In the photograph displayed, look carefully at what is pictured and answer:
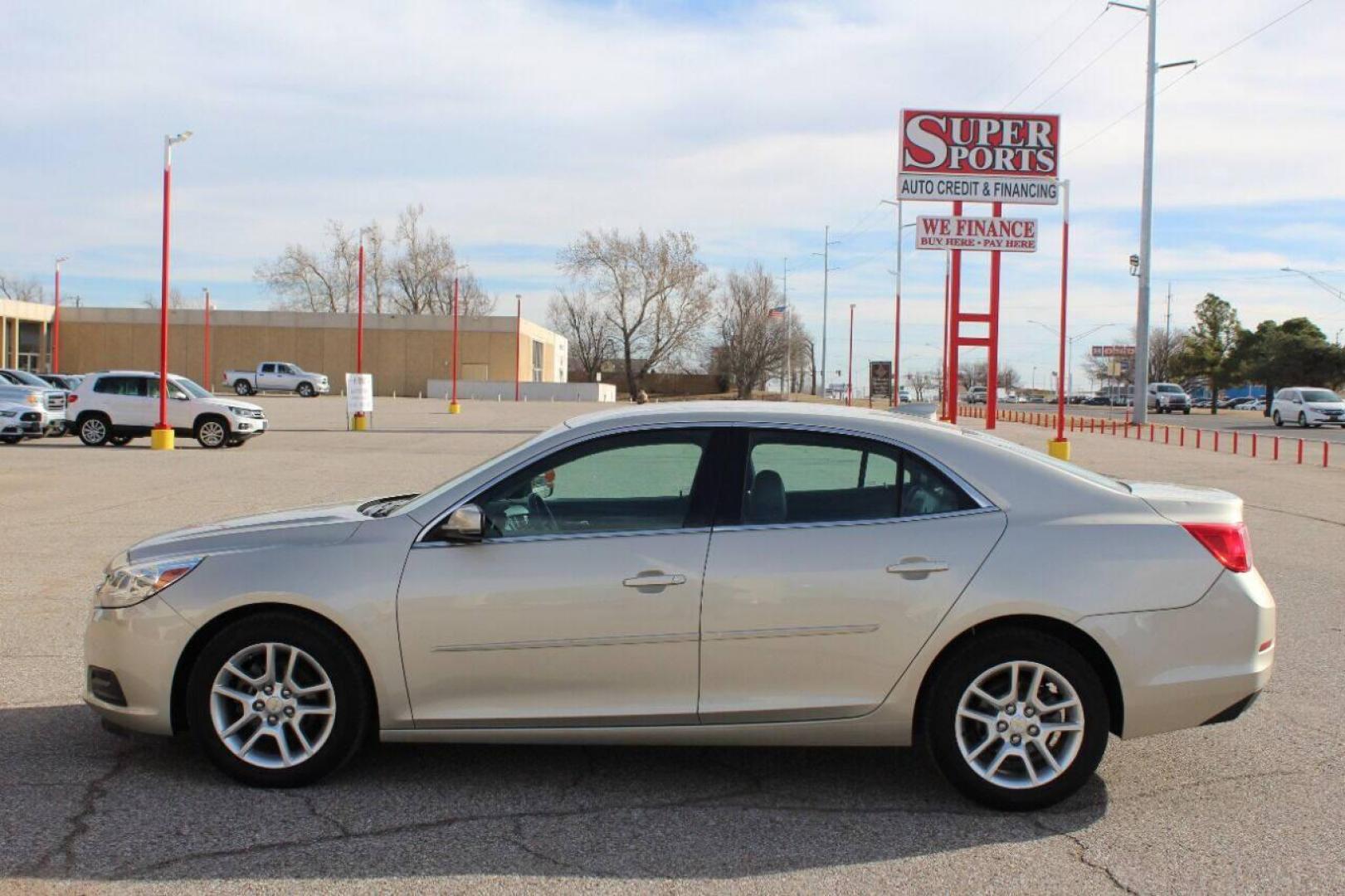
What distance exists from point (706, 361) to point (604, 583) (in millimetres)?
107350

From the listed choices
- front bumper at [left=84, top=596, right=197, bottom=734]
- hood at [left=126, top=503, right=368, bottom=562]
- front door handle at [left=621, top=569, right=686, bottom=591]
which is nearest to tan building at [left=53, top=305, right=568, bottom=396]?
hood at [left=126, top=503, right=368, bottom=562]

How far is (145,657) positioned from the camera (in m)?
4.91

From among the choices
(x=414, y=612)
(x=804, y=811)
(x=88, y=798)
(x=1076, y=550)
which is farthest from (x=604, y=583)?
(x=88, y=798)

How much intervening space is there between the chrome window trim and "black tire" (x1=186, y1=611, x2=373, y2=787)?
53cm

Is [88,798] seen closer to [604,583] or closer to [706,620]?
[604,583]

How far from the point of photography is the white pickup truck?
221ft

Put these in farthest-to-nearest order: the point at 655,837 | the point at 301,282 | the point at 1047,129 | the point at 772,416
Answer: the point at 301,282, the point at 1047,129, the point at 772,416, the point at 655,837

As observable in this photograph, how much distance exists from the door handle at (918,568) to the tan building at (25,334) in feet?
271

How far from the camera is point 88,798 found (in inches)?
190

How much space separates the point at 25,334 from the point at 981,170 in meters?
70.5

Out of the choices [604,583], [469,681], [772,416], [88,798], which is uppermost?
[772,416]

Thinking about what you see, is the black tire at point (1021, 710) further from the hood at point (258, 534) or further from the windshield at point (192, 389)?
the windshield at point (192, 389)

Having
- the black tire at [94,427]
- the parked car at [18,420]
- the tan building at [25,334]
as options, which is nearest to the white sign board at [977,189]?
the black tire at [94,427]

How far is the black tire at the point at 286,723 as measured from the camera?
483 cm
